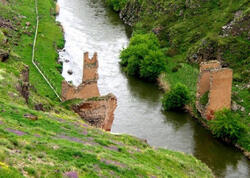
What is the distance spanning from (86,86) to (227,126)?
17736mm

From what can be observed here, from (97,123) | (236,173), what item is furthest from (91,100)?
(236,173)

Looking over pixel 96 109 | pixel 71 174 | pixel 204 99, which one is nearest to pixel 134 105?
pixel 204 99

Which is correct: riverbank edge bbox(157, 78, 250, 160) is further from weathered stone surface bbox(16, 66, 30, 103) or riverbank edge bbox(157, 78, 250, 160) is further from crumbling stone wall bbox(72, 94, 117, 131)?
weathered stone surface bbox(16, 66, 30, 103)

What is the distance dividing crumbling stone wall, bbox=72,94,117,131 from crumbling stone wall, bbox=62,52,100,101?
118 inches

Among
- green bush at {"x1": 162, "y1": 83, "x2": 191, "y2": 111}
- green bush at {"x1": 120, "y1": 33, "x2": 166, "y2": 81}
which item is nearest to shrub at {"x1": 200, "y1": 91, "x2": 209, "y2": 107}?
green bush at {"x1": 162, "y1": 83, "x2": 191, "y2": 111}

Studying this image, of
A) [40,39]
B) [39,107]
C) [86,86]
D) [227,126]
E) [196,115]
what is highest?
[40,39]

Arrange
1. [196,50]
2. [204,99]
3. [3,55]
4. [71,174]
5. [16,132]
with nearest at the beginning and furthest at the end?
[71,174] → [16,132] → [3,55] → [204,99] → [196,50]

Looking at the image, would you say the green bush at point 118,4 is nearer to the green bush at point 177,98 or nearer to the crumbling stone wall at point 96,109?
the green bush at point 177,98

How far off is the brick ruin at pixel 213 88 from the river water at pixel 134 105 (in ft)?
8.05

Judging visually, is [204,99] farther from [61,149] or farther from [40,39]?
[40,39]

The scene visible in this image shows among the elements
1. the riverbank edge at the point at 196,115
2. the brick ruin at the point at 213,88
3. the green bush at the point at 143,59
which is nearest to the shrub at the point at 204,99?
the brick ruin at the point at 213,88

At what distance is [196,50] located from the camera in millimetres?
76812

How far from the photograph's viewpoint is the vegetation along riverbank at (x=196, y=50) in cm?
5659

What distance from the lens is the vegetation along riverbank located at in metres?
56.6
